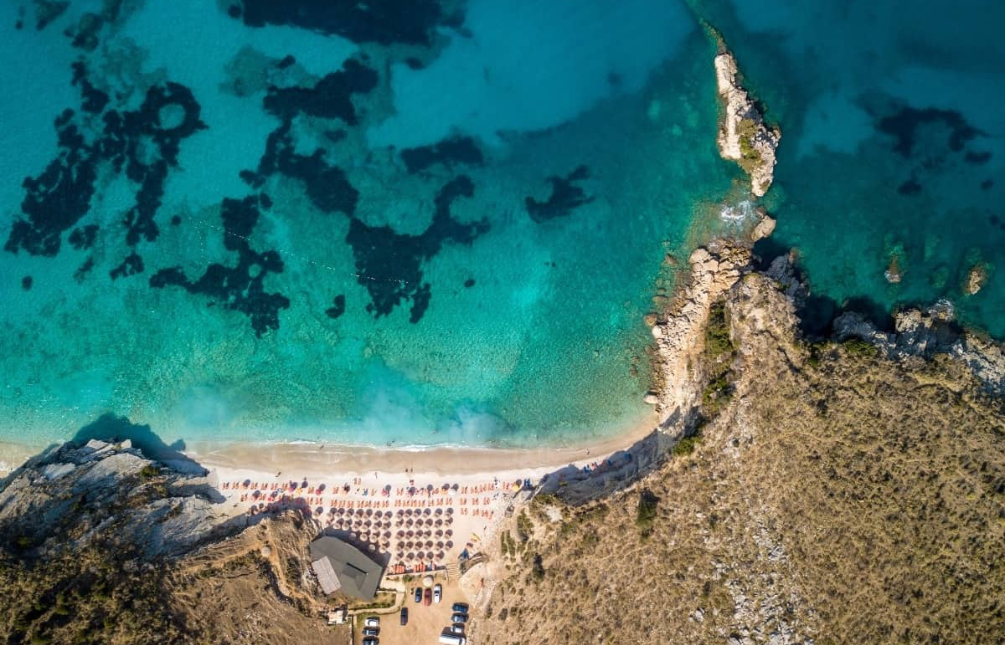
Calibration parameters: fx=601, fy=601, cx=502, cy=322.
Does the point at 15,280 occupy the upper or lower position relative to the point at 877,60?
lower

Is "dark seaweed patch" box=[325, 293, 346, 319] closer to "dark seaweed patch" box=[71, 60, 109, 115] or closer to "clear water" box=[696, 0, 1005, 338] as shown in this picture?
"dark seaweed patch" box=[71, 60, 109, 115]

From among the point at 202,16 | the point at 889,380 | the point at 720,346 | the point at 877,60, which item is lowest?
the point at 889,380

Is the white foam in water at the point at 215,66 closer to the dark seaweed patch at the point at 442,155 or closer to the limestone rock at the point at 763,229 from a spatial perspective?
the dark seaweed patch at the point at 442,155

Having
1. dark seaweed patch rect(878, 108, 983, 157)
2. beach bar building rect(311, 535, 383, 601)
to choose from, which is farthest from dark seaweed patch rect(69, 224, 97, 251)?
dark seaweed patch rect(878, 108, 983, 157)

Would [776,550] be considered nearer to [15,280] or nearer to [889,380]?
[889,380]

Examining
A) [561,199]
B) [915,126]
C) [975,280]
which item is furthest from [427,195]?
[975,280]

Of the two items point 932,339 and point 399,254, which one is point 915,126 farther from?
point 399,254

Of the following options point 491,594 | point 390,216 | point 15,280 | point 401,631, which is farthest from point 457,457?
point 15,280
